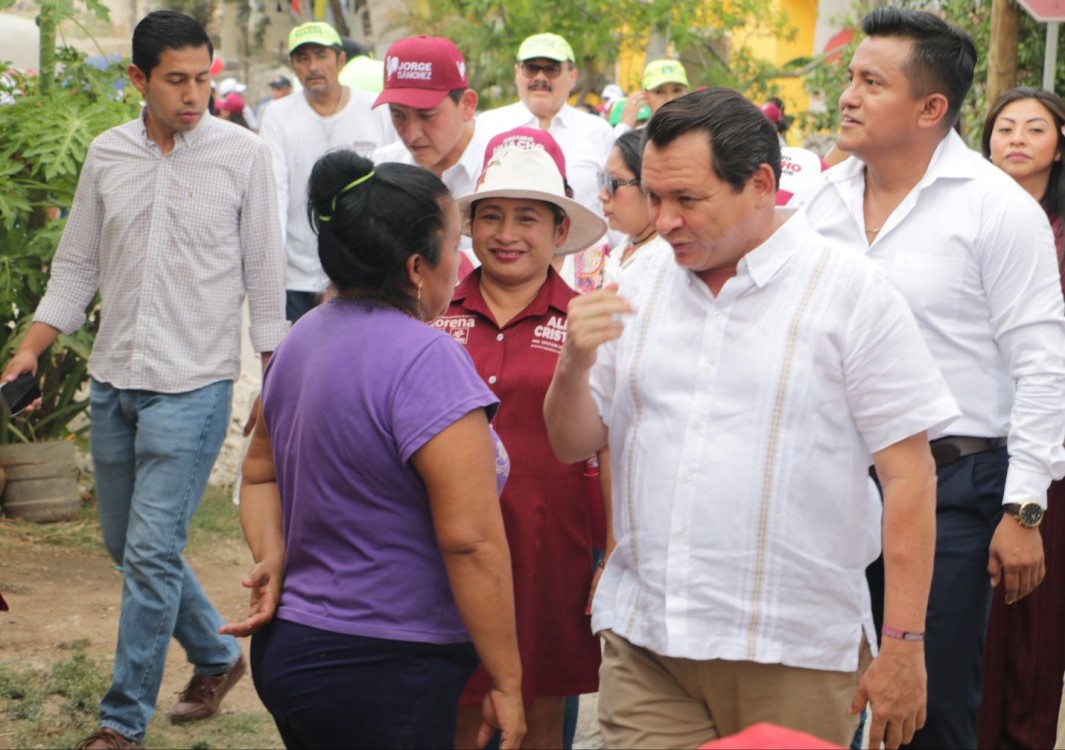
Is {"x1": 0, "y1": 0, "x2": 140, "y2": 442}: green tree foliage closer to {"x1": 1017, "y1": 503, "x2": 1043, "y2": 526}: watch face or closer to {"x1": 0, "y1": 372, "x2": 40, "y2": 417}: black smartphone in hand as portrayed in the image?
{"x1": 0, "y1": 372, "x2": 40, "y2": 417}: black smartphone in hand

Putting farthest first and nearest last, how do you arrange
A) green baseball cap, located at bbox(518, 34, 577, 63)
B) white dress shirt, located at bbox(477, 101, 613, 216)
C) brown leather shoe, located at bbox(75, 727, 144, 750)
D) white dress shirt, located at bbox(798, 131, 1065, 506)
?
green baseball cap, located at bbox(518, 34, 577, 63), white dress shirt, located at bbox(477, 101, 613, 216), brown leather shoe, located at bbox(75, 727, 144, 750), white dress shirt, located at bbox(798, 131, 1065, 506)

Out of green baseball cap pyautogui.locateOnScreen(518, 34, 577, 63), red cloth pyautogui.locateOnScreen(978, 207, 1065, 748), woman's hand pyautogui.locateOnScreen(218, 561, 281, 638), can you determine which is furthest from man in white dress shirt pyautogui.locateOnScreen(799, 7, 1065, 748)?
green baseball cap pyautogui.locateOnScreen(518, 34, 577, 63)

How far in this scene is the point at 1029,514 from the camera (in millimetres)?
4254

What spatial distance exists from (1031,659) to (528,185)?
2629 mm

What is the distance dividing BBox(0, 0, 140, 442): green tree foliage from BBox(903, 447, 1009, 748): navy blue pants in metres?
4.67

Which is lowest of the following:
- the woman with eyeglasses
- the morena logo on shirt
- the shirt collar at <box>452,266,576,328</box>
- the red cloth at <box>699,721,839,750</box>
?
the red cloth at <box>699,721,839,750</box>

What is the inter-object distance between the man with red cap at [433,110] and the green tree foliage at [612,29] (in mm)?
16479

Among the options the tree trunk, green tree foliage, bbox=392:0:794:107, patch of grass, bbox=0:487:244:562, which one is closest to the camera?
patch of grass, bbox=0:487:244:562

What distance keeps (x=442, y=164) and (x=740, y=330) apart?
2.85m

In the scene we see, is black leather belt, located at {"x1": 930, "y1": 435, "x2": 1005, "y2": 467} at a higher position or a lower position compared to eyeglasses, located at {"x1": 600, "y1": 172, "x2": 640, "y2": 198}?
lower

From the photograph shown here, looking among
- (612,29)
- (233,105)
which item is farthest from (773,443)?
(612,29)

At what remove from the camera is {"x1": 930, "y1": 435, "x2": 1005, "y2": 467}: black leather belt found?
441 centimetres

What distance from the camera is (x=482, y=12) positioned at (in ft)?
80.0

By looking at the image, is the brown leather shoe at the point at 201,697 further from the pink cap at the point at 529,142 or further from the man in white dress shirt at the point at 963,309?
the man in white dress shirt at the point at 963,309
